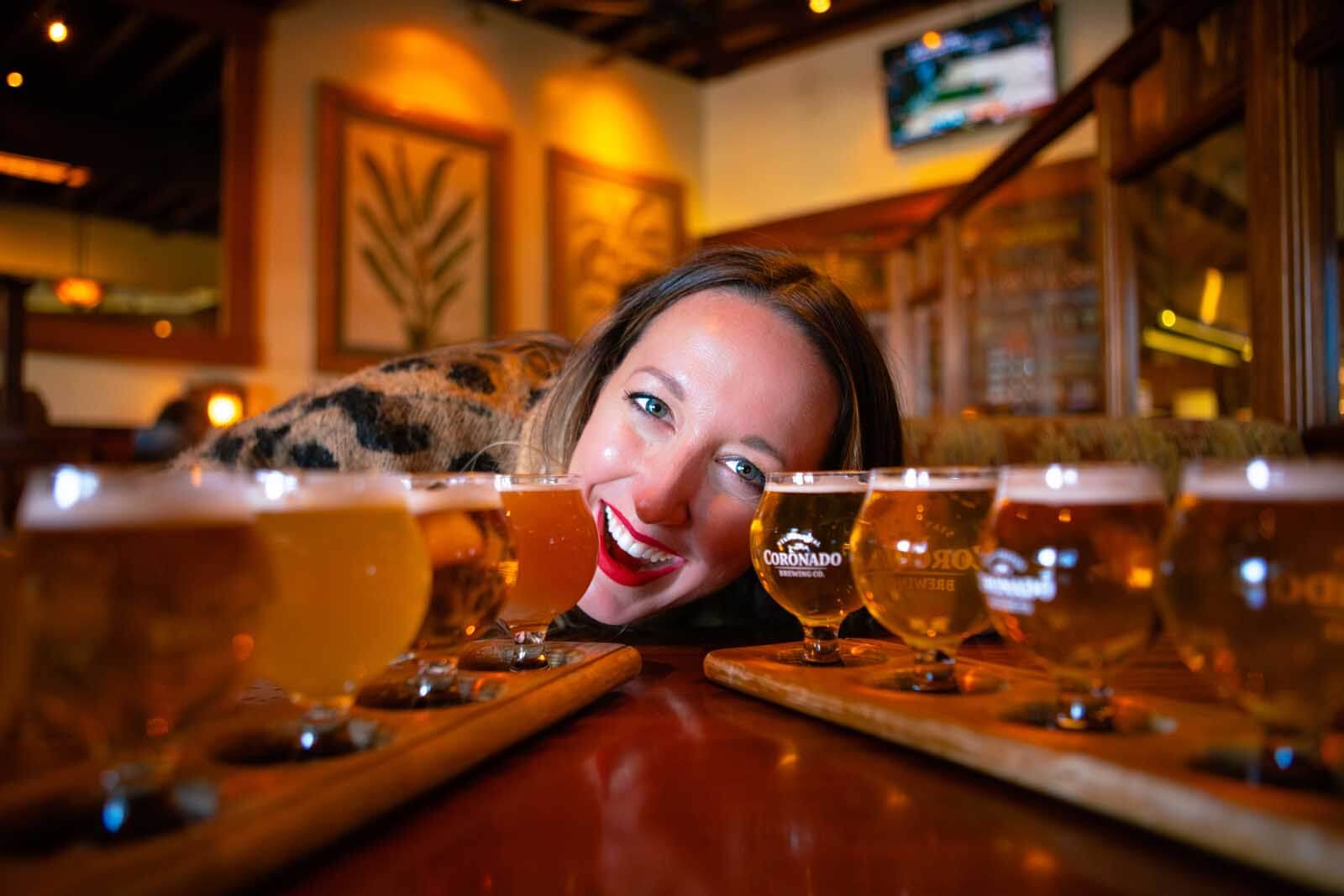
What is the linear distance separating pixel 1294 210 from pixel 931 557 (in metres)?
2.02

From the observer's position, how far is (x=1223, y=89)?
2.50m

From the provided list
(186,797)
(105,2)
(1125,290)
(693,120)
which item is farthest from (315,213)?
(186,797)

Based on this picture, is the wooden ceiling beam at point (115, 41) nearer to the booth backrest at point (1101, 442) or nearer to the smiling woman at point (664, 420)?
the smiling woman at point (664, 420)

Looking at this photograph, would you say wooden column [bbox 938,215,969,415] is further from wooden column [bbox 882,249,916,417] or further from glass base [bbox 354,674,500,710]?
glass base [bbox 354,674,500,710]

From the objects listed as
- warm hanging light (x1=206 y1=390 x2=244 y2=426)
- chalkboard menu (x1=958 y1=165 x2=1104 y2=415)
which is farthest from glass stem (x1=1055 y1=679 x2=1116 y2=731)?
warm hanging light (x1=206 y1=390 x2=244 y2=426)

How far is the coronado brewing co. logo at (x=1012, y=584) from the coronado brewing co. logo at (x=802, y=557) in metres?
0.31

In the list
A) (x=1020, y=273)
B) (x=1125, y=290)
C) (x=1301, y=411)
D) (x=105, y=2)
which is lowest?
(x=1301, y=411)

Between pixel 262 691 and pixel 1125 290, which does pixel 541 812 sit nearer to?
pixel 262 691

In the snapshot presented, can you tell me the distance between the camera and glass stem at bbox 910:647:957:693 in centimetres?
90

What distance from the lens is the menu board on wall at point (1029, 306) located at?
4570mm

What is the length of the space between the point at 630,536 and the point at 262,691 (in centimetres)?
66

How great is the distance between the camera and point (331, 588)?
705 mm

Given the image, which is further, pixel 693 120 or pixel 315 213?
pixel 693 120

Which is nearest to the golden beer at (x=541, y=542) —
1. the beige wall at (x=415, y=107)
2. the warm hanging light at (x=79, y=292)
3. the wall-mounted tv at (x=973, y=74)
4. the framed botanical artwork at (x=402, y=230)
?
the beige wall at (x=415, y=107)
